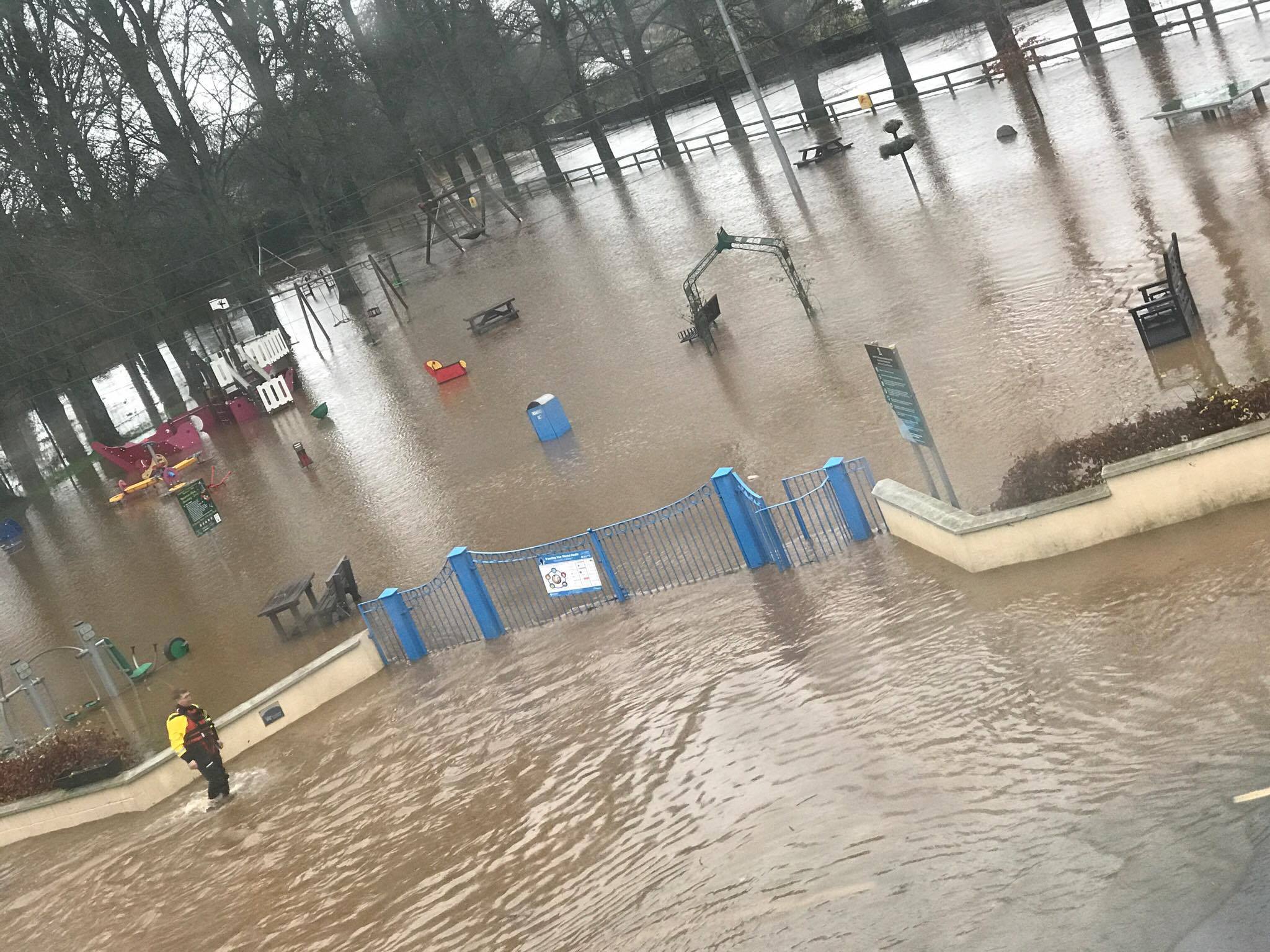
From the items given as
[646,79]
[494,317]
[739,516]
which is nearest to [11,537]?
[494,317]

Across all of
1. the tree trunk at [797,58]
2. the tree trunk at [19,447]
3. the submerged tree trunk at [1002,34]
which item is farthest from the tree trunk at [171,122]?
the submerged tree trunk at [1002,34]

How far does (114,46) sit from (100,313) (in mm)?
11578

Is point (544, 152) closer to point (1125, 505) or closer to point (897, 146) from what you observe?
point (897, 146)

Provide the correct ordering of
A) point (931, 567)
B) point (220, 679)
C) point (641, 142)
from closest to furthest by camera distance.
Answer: point (931, 567) → point (220, 679) → point (641, 142)

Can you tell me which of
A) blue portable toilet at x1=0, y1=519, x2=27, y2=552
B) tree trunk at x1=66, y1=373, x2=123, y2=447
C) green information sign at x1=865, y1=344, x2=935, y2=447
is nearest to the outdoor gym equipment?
green information sign at x1=865, y1=344, x2=935, y2=447

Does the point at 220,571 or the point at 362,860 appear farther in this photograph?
the point at 220,571

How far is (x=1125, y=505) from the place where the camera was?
12.1 m

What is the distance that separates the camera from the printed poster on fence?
1691 centimetres

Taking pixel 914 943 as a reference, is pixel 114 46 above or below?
above

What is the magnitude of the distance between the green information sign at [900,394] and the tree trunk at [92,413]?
34.2 metres

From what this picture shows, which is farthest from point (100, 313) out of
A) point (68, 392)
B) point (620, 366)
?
point (620, 366)

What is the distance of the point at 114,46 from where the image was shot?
150 feet

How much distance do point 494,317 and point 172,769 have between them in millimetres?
22596

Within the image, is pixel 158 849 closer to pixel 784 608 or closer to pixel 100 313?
pixel 784 608
